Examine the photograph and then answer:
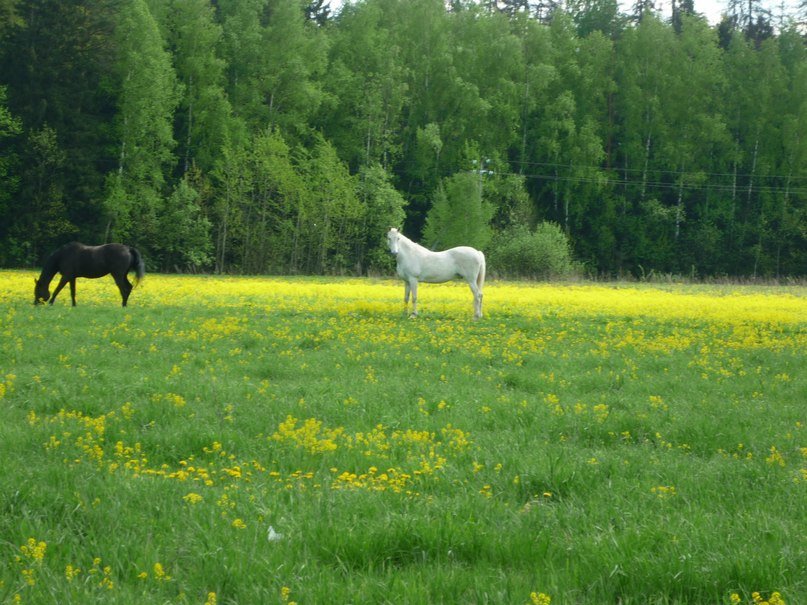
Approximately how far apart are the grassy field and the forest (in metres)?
39.2

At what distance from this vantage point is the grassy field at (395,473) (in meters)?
4.55

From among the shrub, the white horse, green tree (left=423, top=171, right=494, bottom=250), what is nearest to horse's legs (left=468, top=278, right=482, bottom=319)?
the white horse

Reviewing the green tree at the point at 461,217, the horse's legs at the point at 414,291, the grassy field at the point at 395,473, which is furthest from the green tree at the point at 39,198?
the grassy field at the point at 395,473

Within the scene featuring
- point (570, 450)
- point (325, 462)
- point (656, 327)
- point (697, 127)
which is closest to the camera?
point (325, 462)

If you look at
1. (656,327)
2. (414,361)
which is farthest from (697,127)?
(414,361)

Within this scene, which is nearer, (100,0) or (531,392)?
(531,392)

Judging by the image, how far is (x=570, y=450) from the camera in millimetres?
7570

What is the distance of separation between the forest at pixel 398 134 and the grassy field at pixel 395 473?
39244 mm

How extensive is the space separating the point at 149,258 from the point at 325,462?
48513mm

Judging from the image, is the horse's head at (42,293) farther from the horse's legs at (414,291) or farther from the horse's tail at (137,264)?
the horse's legs at (414,291)

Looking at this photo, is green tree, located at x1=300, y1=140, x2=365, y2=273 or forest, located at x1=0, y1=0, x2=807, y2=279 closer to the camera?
forest, located at x1=0, y1=0, x2=807, y2=279

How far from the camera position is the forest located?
51688 millimetres

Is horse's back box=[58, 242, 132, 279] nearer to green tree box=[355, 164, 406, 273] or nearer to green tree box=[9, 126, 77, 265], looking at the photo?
green tree box=[9, 126, 77, 265]

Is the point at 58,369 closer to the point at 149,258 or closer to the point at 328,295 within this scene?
the point at 328,295
